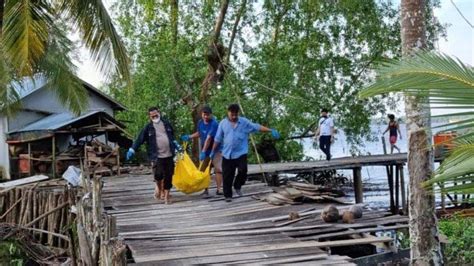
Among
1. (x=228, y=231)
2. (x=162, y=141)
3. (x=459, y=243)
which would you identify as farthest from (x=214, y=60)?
(x=228, y=231)

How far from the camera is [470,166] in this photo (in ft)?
6.97

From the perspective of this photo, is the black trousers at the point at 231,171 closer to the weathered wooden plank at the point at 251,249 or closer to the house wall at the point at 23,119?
the weathered wooden plank at the point at 251,249

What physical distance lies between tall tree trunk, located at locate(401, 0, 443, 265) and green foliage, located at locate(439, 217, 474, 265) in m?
4.36

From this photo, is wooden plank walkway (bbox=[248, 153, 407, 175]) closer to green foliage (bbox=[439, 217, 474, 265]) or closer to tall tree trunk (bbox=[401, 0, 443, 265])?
green foliage (bbox=[439, 217, 474, 265])

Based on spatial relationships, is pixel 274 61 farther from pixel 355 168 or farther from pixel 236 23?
pixel 355 168

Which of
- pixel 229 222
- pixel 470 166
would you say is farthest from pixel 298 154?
pixel 470 166

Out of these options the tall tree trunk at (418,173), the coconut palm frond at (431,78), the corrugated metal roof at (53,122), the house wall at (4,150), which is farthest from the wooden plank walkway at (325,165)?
the coconut palm frond at (431,78)

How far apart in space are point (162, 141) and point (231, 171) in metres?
1.25

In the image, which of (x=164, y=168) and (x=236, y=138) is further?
(x=164, y=168)

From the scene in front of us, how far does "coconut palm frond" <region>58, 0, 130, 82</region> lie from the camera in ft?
38.1

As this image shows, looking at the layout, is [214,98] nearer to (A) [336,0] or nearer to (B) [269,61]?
(B) [269,61]

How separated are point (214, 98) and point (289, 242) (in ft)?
44.8

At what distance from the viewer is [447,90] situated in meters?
1.97

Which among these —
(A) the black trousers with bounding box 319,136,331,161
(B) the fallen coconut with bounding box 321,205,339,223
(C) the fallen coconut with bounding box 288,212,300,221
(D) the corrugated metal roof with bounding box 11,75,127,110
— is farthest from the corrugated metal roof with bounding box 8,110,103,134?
(B) the fallen coconut with bounding box 321,205,339,223
